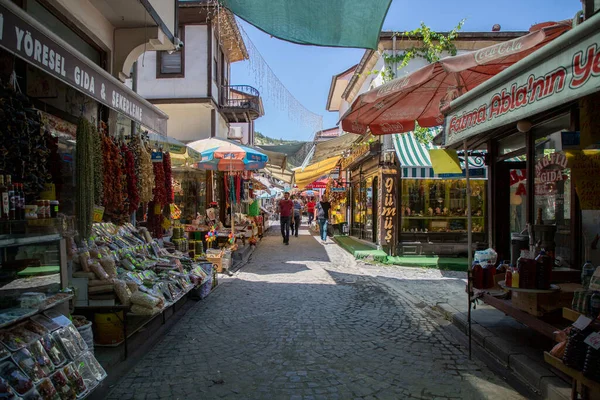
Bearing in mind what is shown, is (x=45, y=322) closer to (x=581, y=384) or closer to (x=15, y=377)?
(x=15, y=377)

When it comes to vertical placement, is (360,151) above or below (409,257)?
above

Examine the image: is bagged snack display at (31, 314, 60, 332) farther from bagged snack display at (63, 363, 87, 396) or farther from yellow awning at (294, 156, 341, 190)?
yellow awning at (294, 156, 341, 190)

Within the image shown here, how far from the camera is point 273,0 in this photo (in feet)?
12.5

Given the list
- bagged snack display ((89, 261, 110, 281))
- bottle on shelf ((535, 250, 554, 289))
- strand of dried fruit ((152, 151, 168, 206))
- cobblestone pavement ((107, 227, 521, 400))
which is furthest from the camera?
strand of dried fruit ((152, 151, 168, 206))

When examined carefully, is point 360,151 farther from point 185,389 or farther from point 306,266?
point 185,389

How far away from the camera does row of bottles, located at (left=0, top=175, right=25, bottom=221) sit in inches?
128

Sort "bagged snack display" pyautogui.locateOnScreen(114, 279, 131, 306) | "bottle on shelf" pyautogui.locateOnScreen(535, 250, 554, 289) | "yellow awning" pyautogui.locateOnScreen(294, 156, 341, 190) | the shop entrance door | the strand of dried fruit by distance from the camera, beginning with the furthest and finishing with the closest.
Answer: "yellow awning" pyautogui.locateOnScreen(294, 156, 341, 190) → the strand of dried fruit → the shop entrance door → "bagged snack display" pyautogui.locateOnScreen(114, 279, 131, 306) → "bottle on shelf" pyautogui.locateOnScreen(535, 250, 554, 289)

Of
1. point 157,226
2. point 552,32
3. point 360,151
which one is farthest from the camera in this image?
point 360,151

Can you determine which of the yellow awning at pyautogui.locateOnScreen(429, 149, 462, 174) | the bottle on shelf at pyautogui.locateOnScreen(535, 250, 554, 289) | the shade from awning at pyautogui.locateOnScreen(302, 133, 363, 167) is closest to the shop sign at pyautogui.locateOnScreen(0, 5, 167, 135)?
the yellow awning at pyautogui.locateOnScreen(429, 149, 462, 174)

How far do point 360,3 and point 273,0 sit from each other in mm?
825

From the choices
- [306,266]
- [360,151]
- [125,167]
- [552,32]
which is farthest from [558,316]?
[360,151]

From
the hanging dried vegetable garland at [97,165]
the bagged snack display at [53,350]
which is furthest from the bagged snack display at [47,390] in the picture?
the hanging dried vegetable garland at [97,165]

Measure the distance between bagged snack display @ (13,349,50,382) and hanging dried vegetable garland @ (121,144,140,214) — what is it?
351 cm

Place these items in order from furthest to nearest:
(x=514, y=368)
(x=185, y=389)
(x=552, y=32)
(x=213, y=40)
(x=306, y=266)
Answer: (x=213, y=40), (x=306, y=266), (x=552, y=32), (x=514, y=368), (x=185, y=389)
